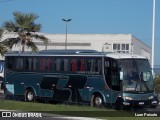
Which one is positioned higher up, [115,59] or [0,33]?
[0,33]

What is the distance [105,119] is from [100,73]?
8104 mm

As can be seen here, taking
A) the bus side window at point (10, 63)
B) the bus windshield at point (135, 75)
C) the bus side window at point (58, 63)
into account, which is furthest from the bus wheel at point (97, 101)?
the bus side window at point (10, 63)

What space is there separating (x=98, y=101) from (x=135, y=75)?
2.49 m

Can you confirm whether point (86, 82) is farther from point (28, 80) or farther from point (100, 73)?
point (28, 80)

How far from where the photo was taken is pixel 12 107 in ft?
74.2

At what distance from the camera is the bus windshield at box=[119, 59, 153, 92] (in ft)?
80.9

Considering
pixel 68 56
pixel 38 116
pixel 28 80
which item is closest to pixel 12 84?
pixel 28 80

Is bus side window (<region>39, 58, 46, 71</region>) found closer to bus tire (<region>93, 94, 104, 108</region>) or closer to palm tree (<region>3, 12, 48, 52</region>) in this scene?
bus tire (<region>93, 94, 104, 108</region>)

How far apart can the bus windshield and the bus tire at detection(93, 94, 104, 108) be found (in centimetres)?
169

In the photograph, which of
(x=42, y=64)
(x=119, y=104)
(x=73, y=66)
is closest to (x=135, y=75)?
(x=119, y=104)

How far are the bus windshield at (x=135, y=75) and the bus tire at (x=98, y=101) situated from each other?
1.69m

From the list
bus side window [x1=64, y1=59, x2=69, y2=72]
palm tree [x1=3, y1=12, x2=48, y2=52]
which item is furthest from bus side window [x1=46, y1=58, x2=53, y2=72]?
palm tree [x1=3, y1=12, x2=48, y2=52]

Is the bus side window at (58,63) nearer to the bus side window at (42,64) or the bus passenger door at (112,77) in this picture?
the bus side window at (42,64)

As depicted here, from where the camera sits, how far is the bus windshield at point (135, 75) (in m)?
24.7
